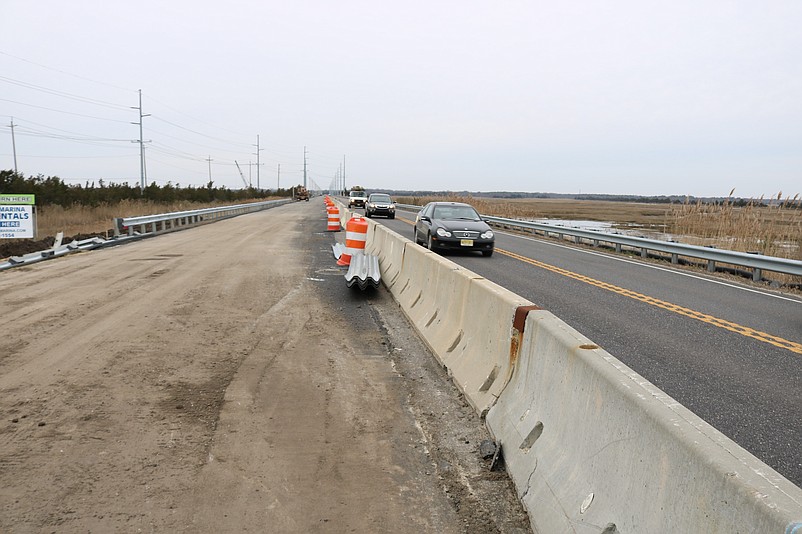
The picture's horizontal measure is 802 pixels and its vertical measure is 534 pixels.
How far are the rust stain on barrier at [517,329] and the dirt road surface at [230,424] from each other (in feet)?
2.17

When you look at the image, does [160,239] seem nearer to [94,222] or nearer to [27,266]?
[27,266]

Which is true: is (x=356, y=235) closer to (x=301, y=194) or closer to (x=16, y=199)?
(x=16, y=199)

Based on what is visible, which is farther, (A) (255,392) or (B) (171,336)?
(B) (171,336)

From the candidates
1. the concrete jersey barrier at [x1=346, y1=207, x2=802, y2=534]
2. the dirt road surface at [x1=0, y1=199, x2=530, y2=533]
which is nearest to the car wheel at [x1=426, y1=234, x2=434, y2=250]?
the dirt road surface at [x1=0, y1=199, x2=530, y2=533]

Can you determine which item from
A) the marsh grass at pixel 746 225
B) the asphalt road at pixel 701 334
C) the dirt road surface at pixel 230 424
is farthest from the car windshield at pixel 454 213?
the dirt road surface at pixel 230 424

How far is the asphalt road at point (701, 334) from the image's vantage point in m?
4.90

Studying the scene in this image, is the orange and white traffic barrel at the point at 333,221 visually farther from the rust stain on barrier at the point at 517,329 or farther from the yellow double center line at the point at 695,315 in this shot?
the rust stain on barrier at the point at 517,329

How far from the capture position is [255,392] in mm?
5477

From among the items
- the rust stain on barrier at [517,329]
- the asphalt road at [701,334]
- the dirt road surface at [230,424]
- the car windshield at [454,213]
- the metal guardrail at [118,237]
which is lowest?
the dirt road surface at [230,424]

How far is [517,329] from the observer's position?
4672 millimetres

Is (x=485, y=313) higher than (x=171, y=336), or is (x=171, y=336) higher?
(x=485, y=313)

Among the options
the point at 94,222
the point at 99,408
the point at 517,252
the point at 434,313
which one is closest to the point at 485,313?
the point at 434,313

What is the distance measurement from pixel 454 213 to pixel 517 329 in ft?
46.5

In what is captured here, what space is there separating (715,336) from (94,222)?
29.4m
